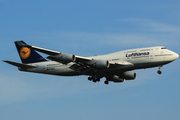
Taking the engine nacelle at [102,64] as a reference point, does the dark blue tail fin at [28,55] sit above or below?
above

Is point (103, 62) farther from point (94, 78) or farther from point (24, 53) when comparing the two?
point (24, 53)

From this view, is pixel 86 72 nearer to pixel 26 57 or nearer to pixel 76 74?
pixel 76 74

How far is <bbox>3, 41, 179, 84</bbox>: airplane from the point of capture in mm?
48719

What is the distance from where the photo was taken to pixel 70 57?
47469 mm

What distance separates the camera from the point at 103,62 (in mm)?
48969

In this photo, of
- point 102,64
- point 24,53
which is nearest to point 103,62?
point 102,64

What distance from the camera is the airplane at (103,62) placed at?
48719 mm

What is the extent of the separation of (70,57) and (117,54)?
8520 mm

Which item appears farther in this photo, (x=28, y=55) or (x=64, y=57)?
(x=28, y=55)

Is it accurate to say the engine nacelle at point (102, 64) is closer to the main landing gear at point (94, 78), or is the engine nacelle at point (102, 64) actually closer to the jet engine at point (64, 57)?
the jet engine at point (64, 57)

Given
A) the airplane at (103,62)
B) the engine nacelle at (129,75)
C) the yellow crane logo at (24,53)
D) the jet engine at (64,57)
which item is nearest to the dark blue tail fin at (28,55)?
the yellow crane logo at (24,53)

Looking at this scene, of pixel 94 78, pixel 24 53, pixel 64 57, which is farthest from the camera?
pixel 24 53

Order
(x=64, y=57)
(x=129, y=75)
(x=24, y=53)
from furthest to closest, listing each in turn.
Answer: (x=24, y=53) → (x=129, y=75) → (x=64, y=57)

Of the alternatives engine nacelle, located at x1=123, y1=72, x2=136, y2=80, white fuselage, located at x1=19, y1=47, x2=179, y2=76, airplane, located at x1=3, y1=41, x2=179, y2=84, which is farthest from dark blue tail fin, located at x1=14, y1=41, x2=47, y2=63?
engine nacelle, located at x1=123, y1=72, x2=136, y2=80
